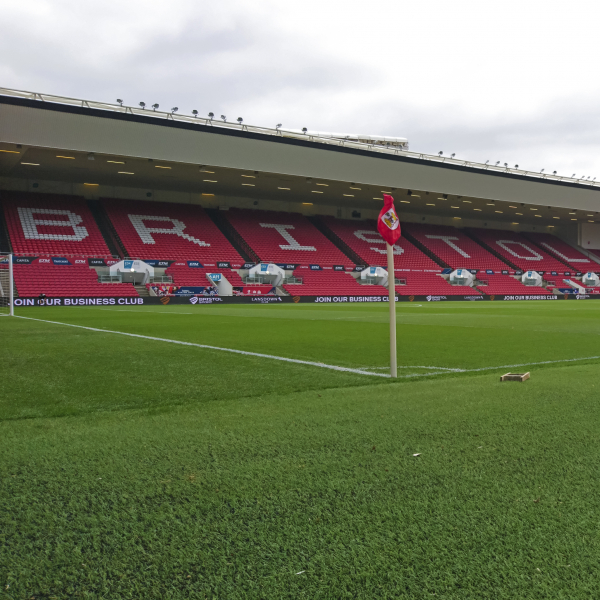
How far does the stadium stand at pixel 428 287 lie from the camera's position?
127 feet

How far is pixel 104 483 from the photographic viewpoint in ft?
7.70

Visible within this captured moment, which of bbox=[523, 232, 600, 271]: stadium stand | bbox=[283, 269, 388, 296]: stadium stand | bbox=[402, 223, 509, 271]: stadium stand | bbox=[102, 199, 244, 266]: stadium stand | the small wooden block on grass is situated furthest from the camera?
bbox=[523, 232, 600, 271]: stadium stand

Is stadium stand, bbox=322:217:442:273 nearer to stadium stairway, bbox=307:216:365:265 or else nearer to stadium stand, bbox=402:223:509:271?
stadium stairway, bbox=307:216:365:265

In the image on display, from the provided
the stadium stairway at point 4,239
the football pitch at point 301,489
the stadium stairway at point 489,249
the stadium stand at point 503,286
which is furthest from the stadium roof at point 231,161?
the football pitch at point 301,489

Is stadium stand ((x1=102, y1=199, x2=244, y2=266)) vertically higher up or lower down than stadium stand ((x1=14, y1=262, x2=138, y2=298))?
higher up

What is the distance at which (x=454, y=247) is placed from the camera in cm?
4797

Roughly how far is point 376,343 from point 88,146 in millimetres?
25096

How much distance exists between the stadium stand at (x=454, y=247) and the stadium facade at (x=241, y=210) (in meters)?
0.20

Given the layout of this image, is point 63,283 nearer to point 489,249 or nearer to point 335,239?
point 335,239

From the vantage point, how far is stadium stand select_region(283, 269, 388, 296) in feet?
117

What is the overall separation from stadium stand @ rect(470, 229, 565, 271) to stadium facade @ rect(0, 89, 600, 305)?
0.22 metres

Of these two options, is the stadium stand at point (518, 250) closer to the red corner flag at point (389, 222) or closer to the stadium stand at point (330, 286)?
the stadium stand at point (330, 286)

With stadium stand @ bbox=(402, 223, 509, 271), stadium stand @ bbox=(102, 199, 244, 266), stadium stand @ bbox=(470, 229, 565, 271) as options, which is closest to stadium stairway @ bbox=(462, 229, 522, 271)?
stadium stand @ bbox=(470, 229, 565, 271)

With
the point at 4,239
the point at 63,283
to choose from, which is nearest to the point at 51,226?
the point at 4,239
